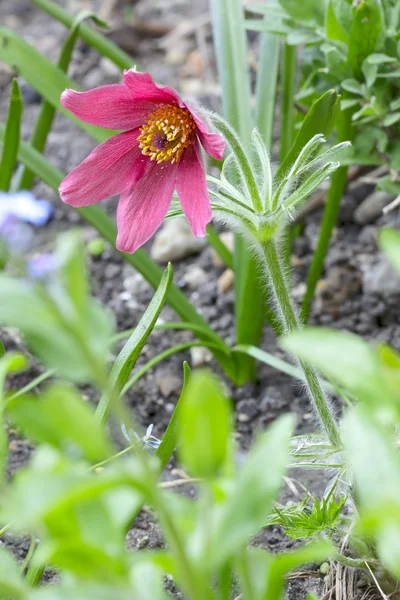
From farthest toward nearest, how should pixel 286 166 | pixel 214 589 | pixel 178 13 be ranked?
1. pixel 178 13
2. pixel 286 166
3. pixel 214 589

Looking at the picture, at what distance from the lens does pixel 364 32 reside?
1094mm

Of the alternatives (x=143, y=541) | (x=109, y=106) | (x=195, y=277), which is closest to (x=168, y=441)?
(x=143, y=541)

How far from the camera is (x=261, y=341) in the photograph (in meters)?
1.48

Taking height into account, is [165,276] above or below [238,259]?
above

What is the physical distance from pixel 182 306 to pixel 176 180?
16.8 inches

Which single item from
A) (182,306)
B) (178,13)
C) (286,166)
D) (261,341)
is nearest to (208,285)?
(261,341)

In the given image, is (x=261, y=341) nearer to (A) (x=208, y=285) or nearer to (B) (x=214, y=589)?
(A) (x=208, y=285)

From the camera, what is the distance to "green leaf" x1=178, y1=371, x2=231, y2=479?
422 millimetres

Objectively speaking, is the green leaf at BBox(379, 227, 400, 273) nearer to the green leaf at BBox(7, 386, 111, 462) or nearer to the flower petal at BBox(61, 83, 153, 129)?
the green leaf at BBox(7, 386, 111, 462)

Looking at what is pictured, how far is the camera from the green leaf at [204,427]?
1.38 ft

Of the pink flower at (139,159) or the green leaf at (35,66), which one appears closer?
the pink flower at (139,159)

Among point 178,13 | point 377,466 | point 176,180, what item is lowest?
point 377,466

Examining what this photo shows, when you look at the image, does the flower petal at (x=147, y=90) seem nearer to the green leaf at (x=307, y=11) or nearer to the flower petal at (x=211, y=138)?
the flower petal at (x=211, y=138)

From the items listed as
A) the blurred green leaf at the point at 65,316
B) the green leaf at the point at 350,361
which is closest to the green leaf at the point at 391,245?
the green leaf at the point at 350,361
